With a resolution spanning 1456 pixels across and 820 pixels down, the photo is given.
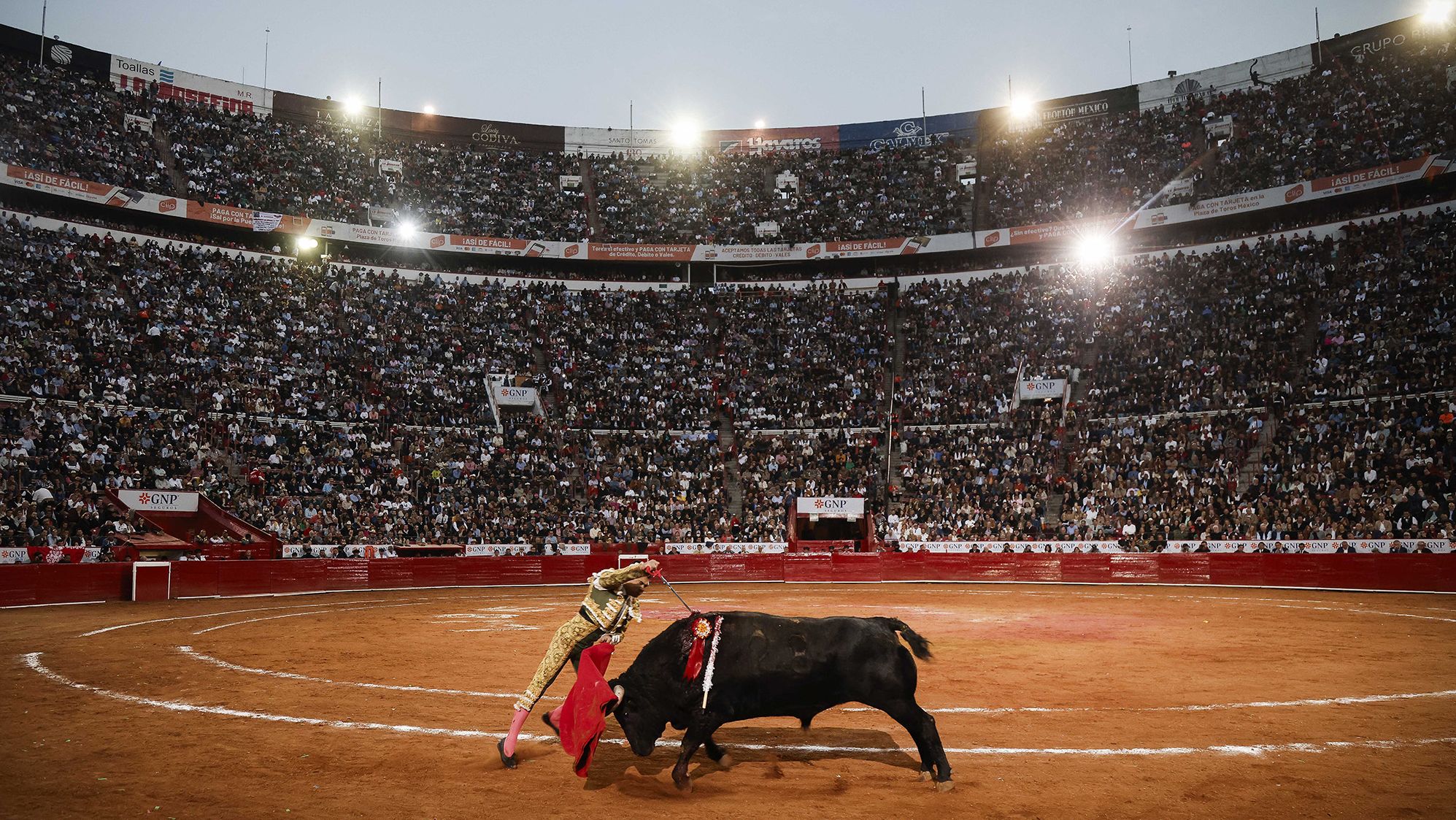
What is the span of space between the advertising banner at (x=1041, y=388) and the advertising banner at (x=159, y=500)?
1241 inches

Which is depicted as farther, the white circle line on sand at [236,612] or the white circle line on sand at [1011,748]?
the white circle line on sand at [236,612]

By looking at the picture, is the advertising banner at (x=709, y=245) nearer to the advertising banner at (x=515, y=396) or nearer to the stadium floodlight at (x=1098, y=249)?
the stadium floodlight at (x=1098, y=249)

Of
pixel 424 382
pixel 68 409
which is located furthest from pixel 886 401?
pixel 68 409

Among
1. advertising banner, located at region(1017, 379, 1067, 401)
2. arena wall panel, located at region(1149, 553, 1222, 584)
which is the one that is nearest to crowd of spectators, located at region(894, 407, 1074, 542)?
advertising banner, located at region(1017, 379, 1067, 401)

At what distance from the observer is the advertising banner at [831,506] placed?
1385 inches

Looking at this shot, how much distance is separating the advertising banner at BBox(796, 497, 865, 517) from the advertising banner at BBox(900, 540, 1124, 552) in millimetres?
2639

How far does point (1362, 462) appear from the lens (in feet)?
89.8

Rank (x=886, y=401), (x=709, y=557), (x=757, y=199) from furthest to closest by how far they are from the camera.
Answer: (x=757, y=199), (x=886, y=401), (x=709, y=557)

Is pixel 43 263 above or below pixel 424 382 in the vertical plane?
above

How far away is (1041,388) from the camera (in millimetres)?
37656

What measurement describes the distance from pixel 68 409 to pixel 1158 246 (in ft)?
146

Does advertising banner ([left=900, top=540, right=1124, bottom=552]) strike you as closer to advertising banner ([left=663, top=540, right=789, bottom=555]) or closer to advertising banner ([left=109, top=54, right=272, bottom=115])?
advertising banner ([left=663, top=540, right=789, bottom=555])

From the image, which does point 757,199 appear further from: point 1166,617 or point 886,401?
point 1166,617

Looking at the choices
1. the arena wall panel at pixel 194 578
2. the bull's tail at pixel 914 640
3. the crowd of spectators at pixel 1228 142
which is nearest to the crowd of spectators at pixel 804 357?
the crowd of spectators at pixel 1228 142
